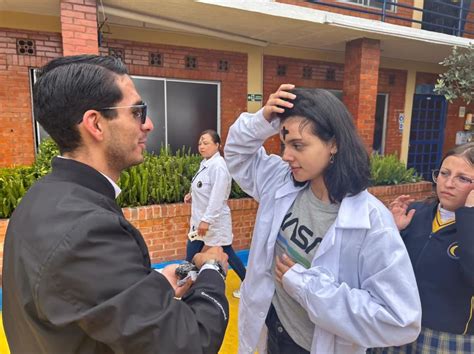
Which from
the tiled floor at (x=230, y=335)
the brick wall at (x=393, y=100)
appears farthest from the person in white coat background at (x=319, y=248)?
the brick wall at (x=393, y=100)

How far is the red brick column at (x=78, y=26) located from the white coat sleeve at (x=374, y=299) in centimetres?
472

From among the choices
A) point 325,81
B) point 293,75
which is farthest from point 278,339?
point 325,81

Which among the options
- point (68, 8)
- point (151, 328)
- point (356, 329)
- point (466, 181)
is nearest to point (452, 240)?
point (466, 181)

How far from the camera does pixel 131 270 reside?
0.95 metres

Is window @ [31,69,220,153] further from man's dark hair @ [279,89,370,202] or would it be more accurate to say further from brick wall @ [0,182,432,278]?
man's dark hair @ [279,89,370,202]

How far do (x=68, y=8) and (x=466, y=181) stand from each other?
5.05 meters

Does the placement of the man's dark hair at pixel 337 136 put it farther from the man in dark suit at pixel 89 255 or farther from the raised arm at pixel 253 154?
the man in dark suit at pixel 89 255

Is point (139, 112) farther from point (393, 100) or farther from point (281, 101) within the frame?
point (393, 100)

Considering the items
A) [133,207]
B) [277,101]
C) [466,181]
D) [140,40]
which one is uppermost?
[140,40]

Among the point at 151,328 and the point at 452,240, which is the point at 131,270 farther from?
the point at 452,240

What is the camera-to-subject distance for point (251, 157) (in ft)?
6.48

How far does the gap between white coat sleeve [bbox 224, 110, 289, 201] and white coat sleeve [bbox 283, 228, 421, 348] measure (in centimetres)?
65

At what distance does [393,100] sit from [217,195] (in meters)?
7.58

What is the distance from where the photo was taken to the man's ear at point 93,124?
1130 mm
